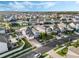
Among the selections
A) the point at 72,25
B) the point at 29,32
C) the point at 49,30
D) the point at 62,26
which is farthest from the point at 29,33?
the point at 72,25

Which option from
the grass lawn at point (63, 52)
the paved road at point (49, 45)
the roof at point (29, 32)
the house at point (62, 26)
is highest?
the house at point (62, 26)

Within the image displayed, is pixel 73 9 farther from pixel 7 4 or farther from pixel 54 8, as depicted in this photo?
pixel 7 4

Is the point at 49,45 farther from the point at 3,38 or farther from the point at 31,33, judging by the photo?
the point at 3,38

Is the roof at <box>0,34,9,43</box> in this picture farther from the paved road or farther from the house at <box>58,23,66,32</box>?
the house at <box>58,23,66,32</box>

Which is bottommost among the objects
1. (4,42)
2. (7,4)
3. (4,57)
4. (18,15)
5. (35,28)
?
(4,57)

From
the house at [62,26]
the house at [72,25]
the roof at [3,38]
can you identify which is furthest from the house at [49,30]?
the roof at [3,38]

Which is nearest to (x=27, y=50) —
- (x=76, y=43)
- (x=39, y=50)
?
(x=39, y=50)

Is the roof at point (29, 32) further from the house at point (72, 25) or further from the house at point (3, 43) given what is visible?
the house at point (72, 25)

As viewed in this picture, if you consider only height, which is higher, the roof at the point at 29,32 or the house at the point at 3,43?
the roof at the point at 29,32

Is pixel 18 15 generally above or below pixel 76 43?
above

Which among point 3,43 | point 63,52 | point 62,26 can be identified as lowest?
point 63,52
